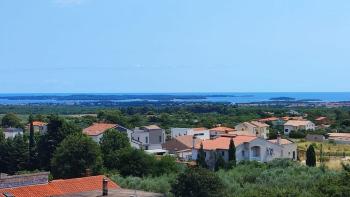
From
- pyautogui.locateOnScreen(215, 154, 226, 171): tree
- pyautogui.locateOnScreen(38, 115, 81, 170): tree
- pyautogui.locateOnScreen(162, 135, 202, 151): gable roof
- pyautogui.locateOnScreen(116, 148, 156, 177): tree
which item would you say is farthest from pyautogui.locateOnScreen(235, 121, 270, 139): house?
pyautogui.locateOnScreen(116, 148, 156, 177): tree

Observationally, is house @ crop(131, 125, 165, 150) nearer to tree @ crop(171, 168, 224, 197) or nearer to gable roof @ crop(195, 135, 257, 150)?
gable roof @ crop(195, 135, 257, 150)

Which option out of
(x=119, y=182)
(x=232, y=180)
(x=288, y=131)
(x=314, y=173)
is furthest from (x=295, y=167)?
(x=288, y=131)

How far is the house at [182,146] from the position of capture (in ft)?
213

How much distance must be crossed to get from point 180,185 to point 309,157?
24335 mm

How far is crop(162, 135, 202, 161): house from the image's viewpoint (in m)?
65.0

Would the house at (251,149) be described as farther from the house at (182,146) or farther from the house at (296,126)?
the house at (296,126)

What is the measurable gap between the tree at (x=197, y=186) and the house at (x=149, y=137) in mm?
39466

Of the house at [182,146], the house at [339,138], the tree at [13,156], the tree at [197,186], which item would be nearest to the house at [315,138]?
the house at [339,138]

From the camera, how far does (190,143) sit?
227 ft

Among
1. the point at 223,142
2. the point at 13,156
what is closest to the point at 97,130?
the point at 223,142

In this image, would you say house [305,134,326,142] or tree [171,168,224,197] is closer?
tree [171,168,224,197]

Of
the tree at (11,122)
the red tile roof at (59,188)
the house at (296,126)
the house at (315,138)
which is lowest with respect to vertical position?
A: the house at (315,138)

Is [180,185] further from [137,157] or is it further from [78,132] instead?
[78,132]

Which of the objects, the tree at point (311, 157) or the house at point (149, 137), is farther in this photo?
the house at point (149, 137)
